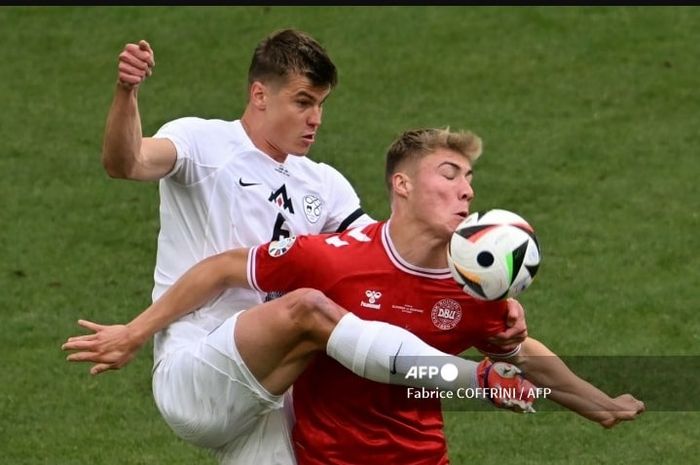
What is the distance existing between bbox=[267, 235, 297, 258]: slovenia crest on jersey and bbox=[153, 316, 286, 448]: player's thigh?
1.11 ft

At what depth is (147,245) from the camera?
43.1 ft

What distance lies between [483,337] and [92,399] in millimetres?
3929

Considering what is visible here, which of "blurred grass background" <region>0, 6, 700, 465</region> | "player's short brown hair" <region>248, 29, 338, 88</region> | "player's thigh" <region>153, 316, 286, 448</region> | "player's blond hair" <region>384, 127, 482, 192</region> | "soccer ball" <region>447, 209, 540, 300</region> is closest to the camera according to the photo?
"soccer ball" <region>447, 209, 540, 300</region>

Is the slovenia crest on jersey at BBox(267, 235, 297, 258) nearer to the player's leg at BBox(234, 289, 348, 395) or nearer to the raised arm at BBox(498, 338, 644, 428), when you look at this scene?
the player's leg at BBox(234, 289, 348, 395)

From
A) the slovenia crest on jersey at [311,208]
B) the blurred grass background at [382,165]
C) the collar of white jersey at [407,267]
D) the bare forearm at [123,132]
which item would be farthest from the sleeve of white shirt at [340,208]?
the blurred grass background at [382,165]

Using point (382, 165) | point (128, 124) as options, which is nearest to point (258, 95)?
point (128, 124)

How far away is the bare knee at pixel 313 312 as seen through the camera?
7.13 m

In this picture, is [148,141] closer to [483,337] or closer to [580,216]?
[483,337]

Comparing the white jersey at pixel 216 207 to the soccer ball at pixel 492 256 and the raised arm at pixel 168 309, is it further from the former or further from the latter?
the soccer ball at pixel 492 256

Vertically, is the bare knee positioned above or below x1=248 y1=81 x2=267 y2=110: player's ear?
below

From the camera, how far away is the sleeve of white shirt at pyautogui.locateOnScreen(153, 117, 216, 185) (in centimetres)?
791

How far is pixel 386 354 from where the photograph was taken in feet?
23.5

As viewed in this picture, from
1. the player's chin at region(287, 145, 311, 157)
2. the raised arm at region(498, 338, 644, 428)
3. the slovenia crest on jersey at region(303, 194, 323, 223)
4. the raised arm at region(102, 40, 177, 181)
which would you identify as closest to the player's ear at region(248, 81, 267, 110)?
the player's chin at region(287, 145, 311, 157)

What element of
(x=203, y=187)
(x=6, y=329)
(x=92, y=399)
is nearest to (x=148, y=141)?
(x=203, y=187)
